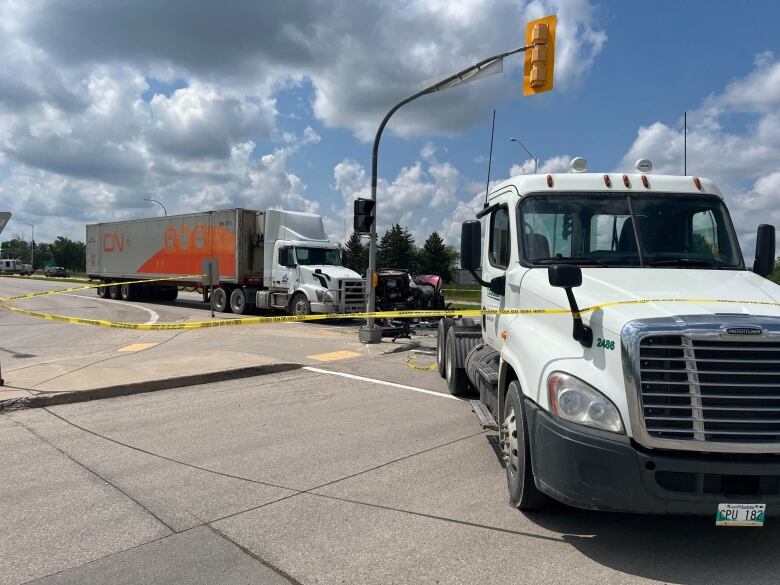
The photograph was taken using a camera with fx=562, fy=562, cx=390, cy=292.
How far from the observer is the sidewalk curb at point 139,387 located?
6992 millimetres

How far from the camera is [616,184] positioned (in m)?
5.02

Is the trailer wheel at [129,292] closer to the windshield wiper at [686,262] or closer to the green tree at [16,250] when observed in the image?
the windshield wiper at [686,262]

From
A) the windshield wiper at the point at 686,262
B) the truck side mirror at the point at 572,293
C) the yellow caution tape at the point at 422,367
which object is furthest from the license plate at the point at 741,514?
the yellow caution tape at the point at 422,367

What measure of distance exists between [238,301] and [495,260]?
1718cm

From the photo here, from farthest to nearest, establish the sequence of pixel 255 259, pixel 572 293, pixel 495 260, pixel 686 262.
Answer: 1. pixel 255 259
2. pixel 495 260
3. pixel 686 262
4. pixel 572 293

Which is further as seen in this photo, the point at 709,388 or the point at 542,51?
the point at 542,51

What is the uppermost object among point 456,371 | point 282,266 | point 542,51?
point 542,51

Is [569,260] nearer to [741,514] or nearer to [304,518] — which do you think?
[741,514]

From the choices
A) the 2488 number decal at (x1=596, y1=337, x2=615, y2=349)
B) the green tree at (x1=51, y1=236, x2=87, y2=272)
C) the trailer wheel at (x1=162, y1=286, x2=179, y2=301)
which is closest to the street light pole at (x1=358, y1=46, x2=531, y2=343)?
the 2488 number decal at (x1=596, y1=337, x2=615, y2=349)

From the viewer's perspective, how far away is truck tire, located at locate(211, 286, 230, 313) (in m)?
22.5

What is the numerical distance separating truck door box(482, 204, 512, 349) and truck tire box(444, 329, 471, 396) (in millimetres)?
1435

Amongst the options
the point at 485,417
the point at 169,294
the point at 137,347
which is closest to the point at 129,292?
the point at 169,294

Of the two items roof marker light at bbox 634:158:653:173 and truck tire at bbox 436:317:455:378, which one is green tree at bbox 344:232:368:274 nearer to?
truck tire at bbox 436:317:455:378

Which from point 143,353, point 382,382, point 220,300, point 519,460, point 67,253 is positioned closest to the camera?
point 519,460
